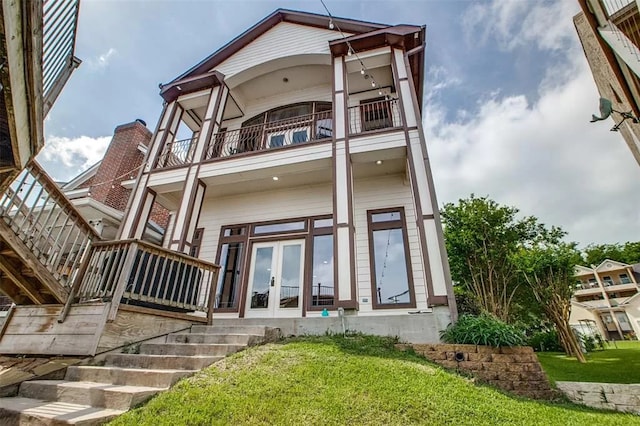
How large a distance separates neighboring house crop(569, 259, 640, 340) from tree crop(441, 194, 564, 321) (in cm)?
2399

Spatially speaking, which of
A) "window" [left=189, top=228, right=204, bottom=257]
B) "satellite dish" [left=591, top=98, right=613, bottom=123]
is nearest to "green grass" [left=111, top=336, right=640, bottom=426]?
"satellite dish" [left=591, top=98, right=613, bottom=123]

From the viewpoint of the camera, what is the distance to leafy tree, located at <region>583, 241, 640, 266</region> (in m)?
34.2

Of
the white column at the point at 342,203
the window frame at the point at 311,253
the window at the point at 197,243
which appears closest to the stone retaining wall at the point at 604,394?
the white column at the point at 342,203

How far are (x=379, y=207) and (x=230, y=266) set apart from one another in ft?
14.1

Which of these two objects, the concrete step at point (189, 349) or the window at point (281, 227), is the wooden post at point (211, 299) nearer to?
the concrete step at point (189, 349)

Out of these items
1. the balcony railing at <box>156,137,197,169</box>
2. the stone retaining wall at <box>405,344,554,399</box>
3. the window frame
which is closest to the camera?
the stone retaining wall at <box>405,344,554,399</box>

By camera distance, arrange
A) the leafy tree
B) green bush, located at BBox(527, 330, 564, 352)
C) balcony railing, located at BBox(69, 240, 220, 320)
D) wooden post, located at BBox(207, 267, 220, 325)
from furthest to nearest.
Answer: the leafy tree
green bush, located at BBox(527, 330, 564, 352)
wooden post, located at BBox(207, 267, 220, 325)
balcony railing, located at BBox(69, 240, 220, 320)

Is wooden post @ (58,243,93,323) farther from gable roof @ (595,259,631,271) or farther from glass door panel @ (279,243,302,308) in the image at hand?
gable roof @ (595,259,631,271)

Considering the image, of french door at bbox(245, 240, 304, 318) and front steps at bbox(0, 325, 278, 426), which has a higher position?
french door at bbox(245, 240, 304, 318)

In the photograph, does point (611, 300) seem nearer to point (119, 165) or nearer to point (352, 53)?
point (352, 53)

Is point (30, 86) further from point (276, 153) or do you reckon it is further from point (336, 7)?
point (336, 7)

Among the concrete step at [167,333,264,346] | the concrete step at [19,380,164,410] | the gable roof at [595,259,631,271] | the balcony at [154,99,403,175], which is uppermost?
the gable roof at [595,259,631,271]

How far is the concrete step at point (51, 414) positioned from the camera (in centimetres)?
202

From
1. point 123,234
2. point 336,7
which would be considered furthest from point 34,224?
point 336,7
